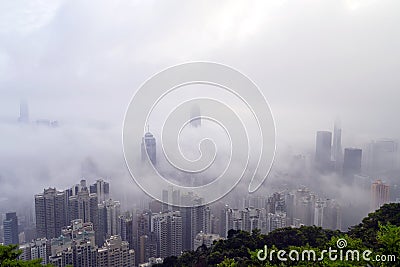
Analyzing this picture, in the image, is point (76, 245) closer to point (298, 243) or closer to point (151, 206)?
point (151, 206)

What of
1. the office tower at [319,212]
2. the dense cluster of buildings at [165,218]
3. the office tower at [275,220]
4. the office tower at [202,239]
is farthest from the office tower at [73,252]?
the office tower at [319,212]

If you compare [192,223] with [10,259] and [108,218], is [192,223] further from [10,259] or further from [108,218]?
[10,259]

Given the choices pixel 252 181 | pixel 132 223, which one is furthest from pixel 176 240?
pixel 252 181

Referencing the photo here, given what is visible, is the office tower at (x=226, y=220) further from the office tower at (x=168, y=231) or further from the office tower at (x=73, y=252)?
the office tower at (x=73, y=252)

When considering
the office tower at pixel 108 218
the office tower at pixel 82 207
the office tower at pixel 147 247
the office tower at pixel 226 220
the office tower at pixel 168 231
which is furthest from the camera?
the office tower at pixel 82 207

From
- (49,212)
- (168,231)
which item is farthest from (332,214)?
(49,212)

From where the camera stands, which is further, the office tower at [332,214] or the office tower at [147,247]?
the office tower at [147,247]
